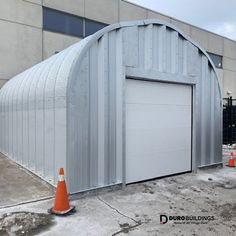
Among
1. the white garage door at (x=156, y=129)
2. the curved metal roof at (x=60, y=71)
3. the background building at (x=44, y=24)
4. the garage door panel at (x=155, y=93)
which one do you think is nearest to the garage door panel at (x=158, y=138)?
the white garage door at (x=156, y=129)

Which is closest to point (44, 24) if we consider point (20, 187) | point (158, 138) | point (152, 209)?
point (158, 138)

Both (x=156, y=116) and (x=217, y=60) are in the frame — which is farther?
(x=217, y=60)

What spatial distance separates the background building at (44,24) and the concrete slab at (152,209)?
8459 millimetres

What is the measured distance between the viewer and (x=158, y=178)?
6.44 meters

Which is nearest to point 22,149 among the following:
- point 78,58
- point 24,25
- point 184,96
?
point 78,58

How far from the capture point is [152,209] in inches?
170

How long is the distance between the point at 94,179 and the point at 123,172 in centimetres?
75

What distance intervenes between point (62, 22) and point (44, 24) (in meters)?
0.93

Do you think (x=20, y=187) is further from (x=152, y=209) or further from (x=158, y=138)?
(x=158, y=138)

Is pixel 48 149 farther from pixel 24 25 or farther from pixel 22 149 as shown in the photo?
pixel 24 25

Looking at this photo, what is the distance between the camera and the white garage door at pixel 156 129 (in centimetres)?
594

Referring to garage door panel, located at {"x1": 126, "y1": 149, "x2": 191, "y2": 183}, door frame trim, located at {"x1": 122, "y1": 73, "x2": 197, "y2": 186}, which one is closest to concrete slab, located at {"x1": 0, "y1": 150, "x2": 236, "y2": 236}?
garage door panel, located at {"x1": 126, "y1": 149, "x2": 191, "y2": 183}

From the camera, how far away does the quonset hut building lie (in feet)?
16.2

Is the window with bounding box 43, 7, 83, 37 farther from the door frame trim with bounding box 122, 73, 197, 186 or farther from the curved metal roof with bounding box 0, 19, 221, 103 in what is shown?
the door frame trim with bounding box 122, 73, 197, 186
